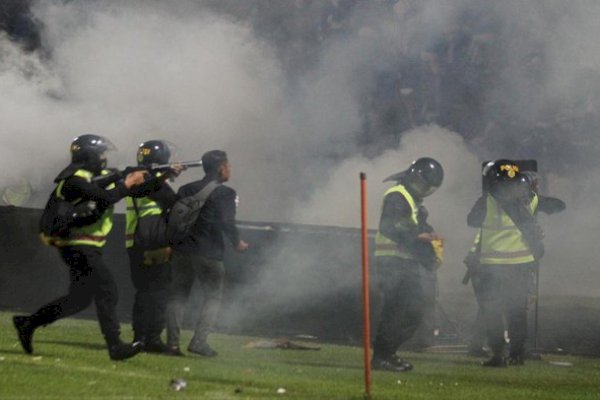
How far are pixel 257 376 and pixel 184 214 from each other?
2022 mm

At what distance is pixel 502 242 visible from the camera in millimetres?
13133

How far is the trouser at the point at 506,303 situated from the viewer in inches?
514

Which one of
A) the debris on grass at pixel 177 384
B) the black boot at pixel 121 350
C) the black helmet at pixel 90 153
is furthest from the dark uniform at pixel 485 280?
the debris on grass at pixel 177 384

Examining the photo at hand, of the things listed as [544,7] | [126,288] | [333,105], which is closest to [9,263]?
[126,288]

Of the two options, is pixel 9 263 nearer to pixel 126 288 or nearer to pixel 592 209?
pixel 126 288

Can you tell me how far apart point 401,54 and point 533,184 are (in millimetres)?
8510

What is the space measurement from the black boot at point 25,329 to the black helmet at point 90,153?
1.26 meters

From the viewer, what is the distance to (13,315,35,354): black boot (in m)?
11.4

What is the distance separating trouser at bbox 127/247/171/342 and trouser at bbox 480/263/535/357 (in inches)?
114

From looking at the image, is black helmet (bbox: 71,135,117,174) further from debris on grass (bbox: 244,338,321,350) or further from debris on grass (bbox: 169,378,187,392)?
debris on grass (bbox: 244,338,321,350)

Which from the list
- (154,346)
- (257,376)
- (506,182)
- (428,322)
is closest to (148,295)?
(154,346)

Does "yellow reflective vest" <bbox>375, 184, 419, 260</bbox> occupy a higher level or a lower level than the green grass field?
higher

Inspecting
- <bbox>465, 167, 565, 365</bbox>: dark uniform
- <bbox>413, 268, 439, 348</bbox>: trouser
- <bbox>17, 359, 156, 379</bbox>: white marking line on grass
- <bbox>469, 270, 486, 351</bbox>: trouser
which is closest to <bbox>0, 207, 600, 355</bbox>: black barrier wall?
<bbox>413, 268, 439, 348</bbox>: trouser

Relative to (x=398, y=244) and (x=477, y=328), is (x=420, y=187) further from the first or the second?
(x=477, y=328)
